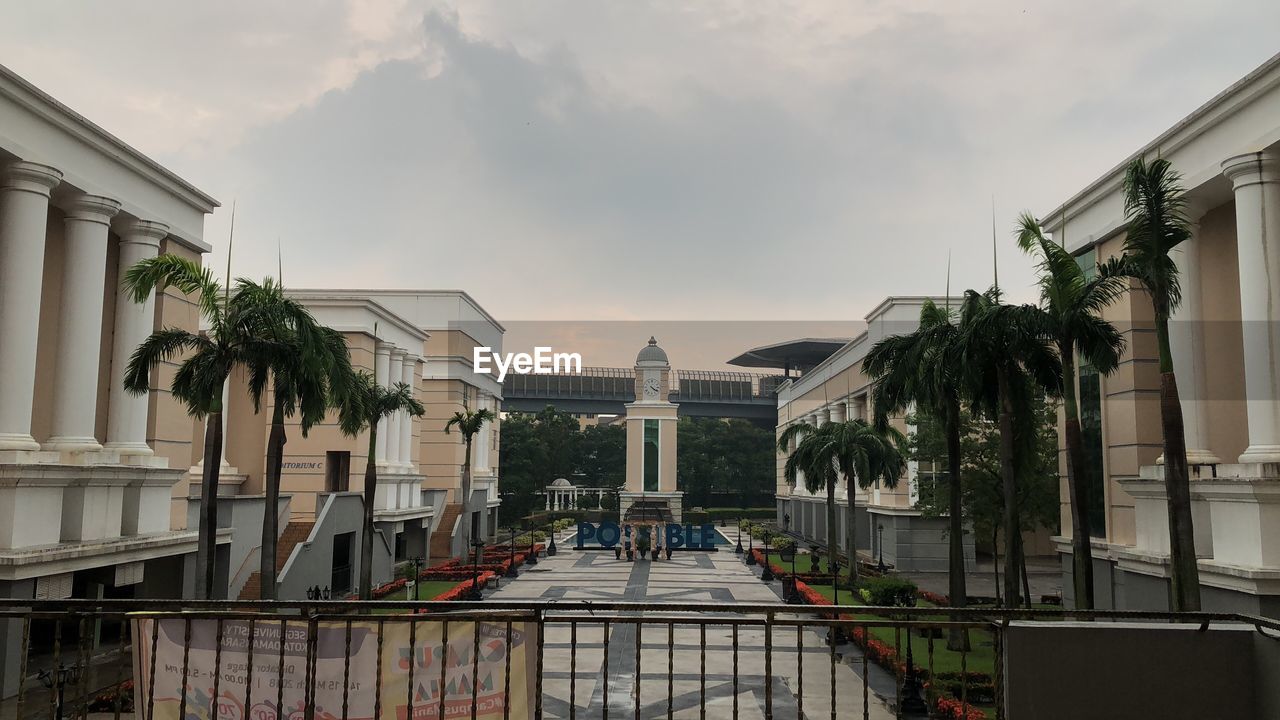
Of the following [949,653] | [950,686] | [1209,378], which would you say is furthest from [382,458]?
[1209,378]

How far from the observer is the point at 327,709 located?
25.1ft

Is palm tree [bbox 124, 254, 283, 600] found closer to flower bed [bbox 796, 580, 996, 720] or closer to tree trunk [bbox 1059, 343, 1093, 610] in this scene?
flower bed [bbox 796, 580, 996, 720]

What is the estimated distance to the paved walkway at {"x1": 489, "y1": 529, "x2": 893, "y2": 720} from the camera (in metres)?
16.5

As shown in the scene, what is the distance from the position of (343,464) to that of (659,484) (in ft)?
132

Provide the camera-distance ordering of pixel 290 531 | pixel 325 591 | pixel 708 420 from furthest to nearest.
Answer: pixel 708 420 < pixel 290 531 < pixel 325 591

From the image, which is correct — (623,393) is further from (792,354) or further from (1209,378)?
(1209,378)

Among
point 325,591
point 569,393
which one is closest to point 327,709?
point 325,591

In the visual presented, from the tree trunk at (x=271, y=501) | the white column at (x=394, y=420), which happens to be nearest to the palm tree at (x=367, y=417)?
the tree trunk at (x=271, y=501)

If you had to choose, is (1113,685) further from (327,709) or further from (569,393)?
(569,393)

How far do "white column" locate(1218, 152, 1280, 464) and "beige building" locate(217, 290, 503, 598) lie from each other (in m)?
22.9

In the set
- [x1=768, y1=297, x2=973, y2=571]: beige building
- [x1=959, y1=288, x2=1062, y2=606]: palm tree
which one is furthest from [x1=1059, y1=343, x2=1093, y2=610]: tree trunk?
[x1=768, y1=297, x2=973, y2=571]: beige building

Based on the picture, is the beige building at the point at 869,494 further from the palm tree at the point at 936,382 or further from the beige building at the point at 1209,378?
the beige building at the point at 1209,378

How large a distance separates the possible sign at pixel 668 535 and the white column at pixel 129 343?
32.1 m

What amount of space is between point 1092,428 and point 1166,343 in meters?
8.08
